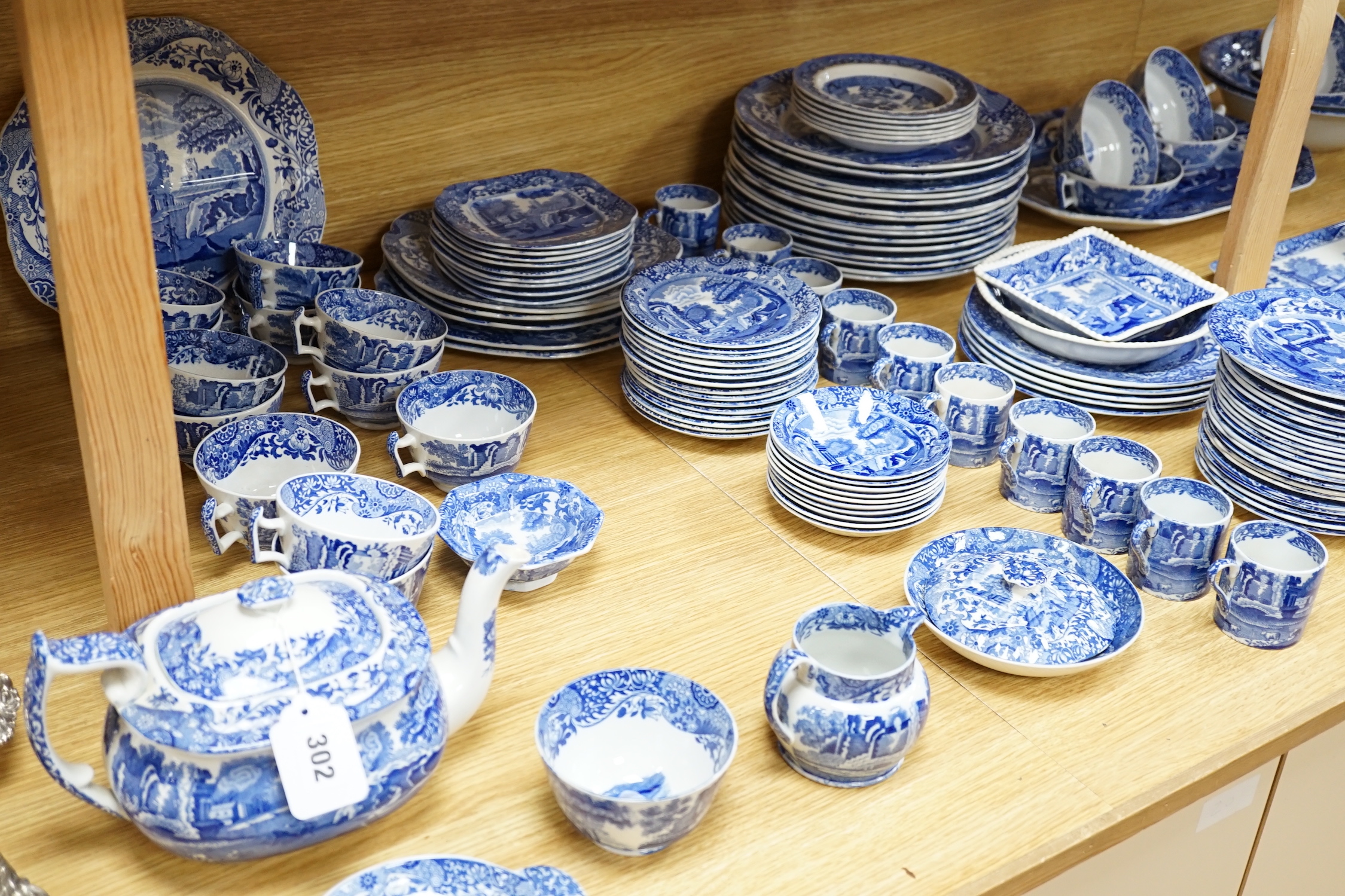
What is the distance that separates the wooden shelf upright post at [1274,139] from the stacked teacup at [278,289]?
3.33 ft

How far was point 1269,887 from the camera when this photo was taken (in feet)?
4.09

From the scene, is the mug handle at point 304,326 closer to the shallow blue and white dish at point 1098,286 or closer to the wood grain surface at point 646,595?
the wood grain surface at point 646,595

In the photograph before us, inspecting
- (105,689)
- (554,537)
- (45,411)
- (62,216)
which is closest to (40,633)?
(105,689)

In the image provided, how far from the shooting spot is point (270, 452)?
131cm

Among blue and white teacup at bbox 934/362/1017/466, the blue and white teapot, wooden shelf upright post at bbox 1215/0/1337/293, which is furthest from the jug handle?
wooden shelf upright post at bbox 1215/0/1337/293

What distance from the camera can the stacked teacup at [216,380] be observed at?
1303 mm

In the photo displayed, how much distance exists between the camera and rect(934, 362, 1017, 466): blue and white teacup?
1.39m

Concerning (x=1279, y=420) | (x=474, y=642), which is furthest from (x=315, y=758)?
(x=1279, y=420)

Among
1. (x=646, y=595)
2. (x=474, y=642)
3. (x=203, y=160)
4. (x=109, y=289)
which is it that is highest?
(x=109, y=289)

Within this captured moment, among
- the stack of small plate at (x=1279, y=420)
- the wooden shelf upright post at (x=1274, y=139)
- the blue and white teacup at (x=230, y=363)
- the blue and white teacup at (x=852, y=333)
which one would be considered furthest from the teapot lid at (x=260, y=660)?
the wooden shelf upright post at (x=1274, y=139)

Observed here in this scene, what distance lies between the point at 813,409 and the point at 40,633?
79cm

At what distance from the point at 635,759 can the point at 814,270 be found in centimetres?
82

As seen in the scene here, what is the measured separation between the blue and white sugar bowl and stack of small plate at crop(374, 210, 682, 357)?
1.97 ft

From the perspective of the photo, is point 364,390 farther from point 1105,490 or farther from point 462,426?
point 1105,490
